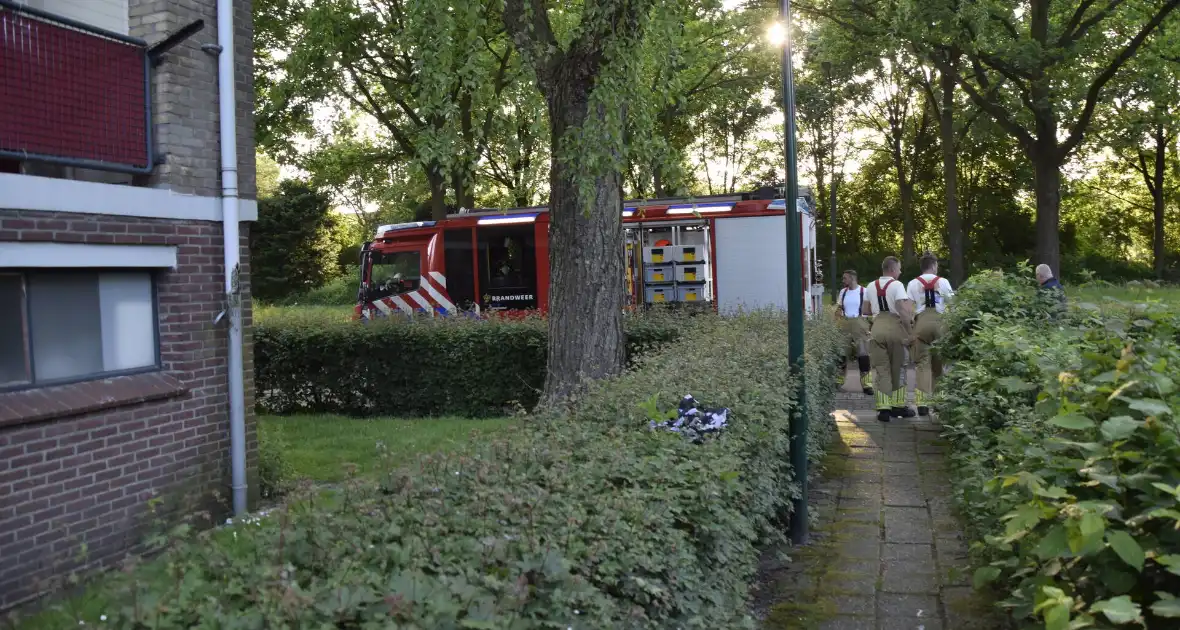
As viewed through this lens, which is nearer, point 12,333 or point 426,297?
point 12,333

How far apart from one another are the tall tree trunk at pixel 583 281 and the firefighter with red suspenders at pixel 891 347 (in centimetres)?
369

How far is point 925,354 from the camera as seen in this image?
440 inches

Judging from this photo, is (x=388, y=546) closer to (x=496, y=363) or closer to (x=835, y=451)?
(x=835, y=451)

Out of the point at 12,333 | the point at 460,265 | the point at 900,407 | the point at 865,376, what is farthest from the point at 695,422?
the point at 460,265

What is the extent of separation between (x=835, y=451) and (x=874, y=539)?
295 centimetres

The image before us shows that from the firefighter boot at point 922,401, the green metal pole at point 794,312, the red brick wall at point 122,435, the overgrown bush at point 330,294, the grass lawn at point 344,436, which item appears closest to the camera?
the red brick wall at point 122,435

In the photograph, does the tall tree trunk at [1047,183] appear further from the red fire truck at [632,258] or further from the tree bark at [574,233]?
the tree bark at [574,233]

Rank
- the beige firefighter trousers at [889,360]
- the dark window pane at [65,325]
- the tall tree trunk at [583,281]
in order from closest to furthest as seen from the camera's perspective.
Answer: the dark window pane at [65,325]
the tall tree trunk at [583,281]
the beige firefighter trousers at [889,360]

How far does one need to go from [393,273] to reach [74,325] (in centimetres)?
1389

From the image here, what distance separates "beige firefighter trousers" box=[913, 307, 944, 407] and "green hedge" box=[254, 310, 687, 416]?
2.75m

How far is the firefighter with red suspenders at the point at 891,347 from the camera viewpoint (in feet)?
36.7

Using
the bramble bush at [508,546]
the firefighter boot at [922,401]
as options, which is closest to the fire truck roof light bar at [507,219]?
the firefighter boot at [922,401]

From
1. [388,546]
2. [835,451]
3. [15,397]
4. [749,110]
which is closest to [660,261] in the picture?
[835,451]

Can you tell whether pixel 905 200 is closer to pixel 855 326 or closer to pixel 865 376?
pixel 865 376
